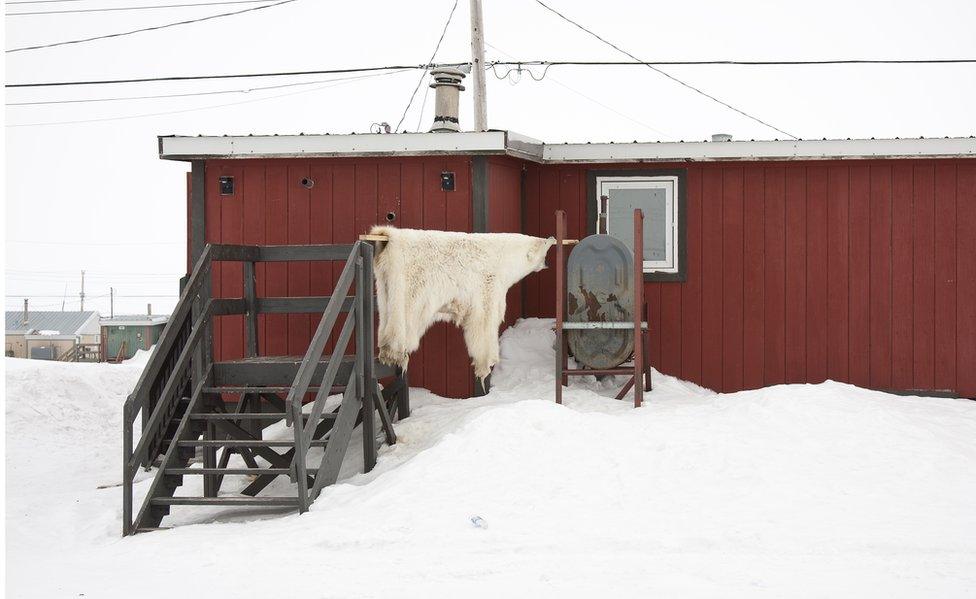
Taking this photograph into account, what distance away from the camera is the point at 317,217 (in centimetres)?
1107

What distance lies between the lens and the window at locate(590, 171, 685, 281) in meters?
11.8

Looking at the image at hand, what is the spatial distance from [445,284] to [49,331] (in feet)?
187

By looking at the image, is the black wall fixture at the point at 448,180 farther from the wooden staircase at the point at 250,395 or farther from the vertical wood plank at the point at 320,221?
the wooden staircase at the point at 250,395

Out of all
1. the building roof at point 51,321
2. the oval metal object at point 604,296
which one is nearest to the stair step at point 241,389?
the oval metal object at point 604,296

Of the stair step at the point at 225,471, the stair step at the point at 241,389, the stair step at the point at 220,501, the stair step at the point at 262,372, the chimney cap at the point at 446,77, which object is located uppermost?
the chimney cap at the point at 446,77

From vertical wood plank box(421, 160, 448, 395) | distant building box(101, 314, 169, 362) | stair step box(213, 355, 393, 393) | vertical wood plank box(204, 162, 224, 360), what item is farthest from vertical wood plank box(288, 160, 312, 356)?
distant building box(101, 314, 169, 362)

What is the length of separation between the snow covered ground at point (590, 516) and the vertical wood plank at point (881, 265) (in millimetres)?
1516

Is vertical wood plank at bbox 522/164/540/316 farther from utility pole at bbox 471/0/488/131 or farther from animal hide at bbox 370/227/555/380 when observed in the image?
utility pole at bbox 471/0/488/131

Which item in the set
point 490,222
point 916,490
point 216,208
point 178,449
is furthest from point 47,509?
point 916,490

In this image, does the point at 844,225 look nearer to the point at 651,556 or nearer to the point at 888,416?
the point at 888,416

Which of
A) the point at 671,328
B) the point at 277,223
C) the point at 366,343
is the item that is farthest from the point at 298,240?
the point at 671,328

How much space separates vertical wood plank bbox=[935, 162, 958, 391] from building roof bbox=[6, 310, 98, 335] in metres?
56.5

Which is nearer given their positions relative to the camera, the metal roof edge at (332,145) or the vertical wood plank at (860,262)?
the metal roof edge at (332,145)

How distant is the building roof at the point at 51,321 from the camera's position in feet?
201
